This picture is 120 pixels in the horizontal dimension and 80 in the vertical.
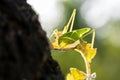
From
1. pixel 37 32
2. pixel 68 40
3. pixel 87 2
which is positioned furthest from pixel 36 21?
pixel 87 2

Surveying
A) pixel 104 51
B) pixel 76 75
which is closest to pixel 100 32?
pixel 104 51

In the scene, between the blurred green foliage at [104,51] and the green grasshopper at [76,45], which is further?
the blurred green foliage at [104,51]

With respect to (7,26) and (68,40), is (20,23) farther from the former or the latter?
(68,40)

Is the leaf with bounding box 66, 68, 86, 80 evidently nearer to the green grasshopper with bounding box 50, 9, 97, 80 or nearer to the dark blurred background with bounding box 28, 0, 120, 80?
the green grasshopper with bounding box 50, 9, 97, 80

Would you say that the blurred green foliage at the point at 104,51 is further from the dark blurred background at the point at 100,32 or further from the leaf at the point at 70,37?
the leaf at the point at 70,37

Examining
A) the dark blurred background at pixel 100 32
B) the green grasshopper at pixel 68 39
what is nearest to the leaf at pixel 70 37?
the green grasshopper at pixel 68 39
